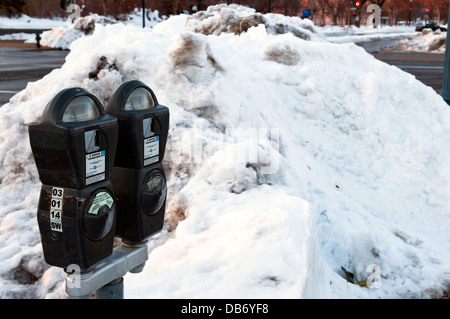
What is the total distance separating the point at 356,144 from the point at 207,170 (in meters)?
2.37

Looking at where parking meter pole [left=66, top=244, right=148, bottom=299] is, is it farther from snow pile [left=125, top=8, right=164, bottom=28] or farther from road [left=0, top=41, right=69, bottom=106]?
snow pile [left=125, top=8, right=164, bottom=28]

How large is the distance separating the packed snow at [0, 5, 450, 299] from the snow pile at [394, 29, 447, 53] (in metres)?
26.7

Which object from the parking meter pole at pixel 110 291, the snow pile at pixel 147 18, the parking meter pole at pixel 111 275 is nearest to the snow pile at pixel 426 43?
the snow pile at pixel 147 18

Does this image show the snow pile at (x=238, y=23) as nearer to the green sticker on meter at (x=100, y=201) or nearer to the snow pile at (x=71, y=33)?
the green sticker on meter at (x=100, y=201)

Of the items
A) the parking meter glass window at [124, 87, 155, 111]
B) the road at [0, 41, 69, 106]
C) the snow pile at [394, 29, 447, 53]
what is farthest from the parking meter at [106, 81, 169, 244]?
the snow pile at [394, 29, 447, 53]

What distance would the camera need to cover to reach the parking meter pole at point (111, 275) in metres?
2.35

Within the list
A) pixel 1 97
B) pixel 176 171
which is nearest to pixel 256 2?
pixel 1 97

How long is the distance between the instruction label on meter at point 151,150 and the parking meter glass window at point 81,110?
38 centimetres

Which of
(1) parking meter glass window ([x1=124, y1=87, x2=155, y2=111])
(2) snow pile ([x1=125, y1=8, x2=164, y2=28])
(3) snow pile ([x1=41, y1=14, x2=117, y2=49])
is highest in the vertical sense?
(2) snow pile ([x1=125, y1=8, x2=164, y2=28])

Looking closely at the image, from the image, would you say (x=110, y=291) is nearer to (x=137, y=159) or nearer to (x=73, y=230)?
(x=73, y=230)

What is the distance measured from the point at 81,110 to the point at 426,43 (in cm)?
3456

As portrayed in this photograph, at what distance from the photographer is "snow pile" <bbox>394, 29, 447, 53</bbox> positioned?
1244 inches

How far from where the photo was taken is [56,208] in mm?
2289
